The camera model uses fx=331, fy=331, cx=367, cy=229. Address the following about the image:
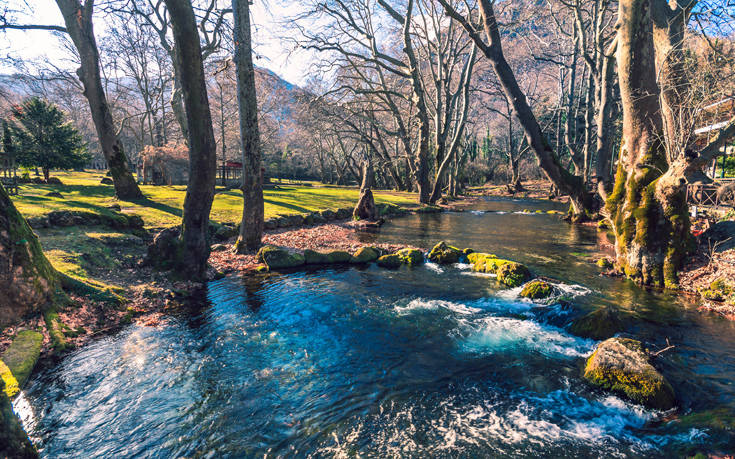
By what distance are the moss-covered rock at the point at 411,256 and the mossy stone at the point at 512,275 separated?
100 inches

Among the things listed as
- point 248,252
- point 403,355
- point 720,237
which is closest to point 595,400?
point 403,355

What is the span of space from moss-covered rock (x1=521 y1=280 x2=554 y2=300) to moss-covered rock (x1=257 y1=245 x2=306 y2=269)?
6223 mm

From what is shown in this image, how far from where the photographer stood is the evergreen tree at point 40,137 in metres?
19.0

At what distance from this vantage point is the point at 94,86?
559 inches

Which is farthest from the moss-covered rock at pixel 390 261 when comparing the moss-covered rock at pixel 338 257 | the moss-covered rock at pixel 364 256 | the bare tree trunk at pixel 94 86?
the bare tree trunk at pixel 94 86

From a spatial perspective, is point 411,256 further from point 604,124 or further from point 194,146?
point 604,124

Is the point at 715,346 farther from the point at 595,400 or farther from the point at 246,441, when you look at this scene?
the point at 246,441

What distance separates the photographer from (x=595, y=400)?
13.5ft

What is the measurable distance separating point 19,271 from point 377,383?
5.65 metres

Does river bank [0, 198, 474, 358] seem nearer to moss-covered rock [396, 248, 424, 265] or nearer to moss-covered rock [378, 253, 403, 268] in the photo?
moss-covered rock [396, 248, 424, 265]

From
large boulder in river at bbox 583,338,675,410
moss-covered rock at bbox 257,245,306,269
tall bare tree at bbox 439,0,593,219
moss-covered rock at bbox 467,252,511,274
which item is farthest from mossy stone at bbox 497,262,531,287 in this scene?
moss-covered rock at bbox 257,245,306,269

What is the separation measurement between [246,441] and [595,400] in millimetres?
4149

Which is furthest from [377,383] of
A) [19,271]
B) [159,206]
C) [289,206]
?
[289,206]

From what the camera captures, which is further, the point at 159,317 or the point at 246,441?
the point at 159,317
